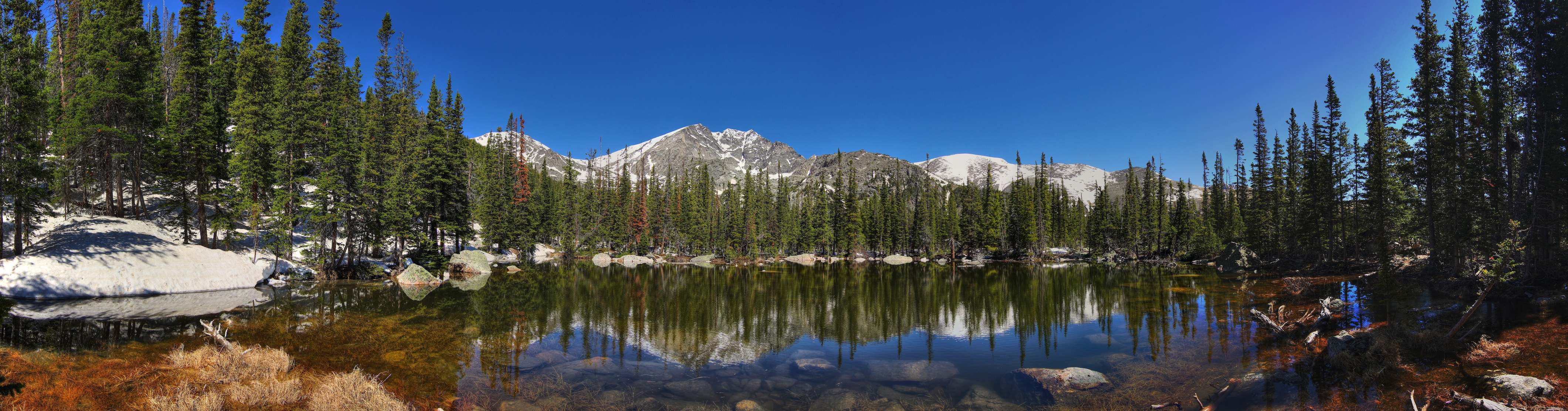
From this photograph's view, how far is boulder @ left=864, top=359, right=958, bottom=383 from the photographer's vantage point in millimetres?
13656

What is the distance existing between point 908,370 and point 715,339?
22.4 feet

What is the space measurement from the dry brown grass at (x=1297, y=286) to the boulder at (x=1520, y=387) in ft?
57.8

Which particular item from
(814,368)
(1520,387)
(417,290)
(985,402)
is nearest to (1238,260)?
(1520,387)

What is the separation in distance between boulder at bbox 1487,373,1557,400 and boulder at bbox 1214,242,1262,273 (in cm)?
4067

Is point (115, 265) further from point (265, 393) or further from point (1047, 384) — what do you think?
point (1047, 384)

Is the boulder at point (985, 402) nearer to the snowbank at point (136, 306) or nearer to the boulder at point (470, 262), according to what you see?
the snowbank at point (136, 306)

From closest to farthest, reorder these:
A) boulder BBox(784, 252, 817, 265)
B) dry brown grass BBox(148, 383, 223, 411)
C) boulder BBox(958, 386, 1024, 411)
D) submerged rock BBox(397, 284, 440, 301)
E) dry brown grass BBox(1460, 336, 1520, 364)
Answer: dry brown grass BBox(148, 383, 223, 411) < dry brown grass BBox(1460, 336, 1520, 364) < boulder BBox(958, 386, 1024, 411) < submerged rock BBox(397, 284, 440, 301) < boulder BBox(784, 252, 817, 265)

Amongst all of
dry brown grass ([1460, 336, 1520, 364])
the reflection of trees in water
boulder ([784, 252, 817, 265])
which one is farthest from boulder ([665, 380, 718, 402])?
boulder ([784, 252, 817, 265])

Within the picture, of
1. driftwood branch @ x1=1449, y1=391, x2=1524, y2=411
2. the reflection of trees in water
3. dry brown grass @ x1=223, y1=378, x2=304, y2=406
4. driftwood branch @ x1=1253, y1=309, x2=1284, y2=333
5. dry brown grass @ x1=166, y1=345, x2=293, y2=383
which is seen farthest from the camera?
the reflection of trees in water

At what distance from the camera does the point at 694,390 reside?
12406 millimetres

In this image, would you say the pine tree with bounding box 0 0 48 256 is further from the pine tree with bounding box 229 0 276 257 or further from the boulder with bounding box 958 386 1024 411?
the boulder with bounding box 958 386 1024 411

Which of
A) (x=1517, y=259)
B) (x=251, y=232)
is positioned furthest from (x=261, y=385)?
(x=1517, y=259)

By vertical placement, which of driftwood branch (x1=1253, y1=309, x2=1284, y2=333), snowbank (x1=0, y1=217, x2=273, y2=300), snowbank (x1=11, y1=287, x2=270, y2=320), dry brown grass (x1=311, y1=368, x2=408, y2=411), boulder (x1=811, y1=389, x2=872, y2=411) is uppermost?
snowbank (x1=0, y1=217, x2=273, y2=300)

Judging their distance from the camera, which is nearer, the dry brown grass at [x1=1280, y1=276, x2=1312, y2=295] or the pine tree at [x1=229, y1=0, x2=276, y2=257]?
the dry brown grass at [x1=1280, y1=276, x2=1312, y2=295]
